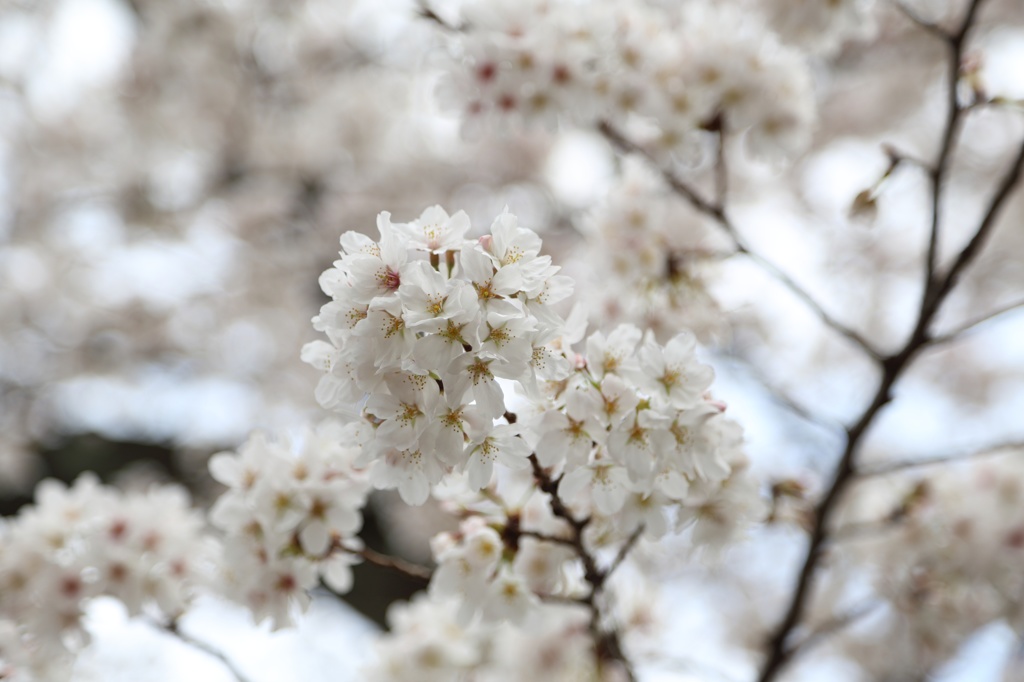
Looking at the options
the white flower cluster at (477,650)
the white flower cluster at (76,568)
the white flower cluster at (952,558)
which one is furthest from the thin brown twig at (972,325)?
the white flower cluster at (76,568)

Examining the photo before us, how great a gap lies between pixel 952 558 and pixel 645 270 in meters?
1.03

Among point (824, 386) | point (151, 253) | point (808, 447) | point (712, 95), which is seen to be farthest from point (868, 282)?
point (151, 253)

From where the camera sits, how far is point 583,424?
1.00 metres

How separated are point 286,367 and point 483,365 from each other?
4.90 m

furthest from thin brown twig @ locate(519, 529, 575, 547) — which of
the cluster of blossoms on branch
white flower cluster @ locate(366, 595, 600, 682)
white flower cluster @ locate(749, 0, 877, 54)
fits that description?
white flower cluster @ locate(749, 0, 877, 54)

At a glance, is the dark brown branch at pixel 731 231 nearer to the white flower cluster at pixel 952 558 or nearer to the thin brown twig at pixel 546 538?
the white flower cluster at pixel 952 558

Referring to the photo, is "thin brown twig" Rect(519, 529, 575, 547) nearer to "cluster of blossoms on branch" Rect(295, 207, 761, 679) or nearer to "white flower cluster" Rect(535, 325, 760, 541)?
"cluster of blossoms on branch" Rect(295, 207, 761, 679)

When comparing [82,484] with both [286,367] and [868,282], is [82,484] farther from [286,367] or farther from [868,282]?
[868,282]

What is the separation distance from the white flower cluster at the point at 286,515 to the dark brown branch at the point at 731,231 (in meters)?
A: 0.98

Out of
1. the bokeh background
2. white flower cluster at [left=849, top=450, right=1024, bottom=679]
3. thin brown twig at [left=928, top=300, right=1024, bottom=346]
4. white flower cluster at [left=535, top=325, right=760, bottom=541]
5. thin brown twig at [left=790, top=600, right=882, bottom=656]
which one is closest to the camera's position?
white flower cluster at [left=535, top=325, right=760, bottom=541]

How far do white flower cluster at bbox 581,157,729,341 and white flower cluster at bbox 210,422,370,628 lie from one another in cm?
86

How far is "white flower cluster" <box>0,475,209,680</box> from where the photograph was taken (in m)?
1.44

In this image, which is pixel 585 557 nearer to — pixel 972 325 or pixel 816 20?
pixel 972 325

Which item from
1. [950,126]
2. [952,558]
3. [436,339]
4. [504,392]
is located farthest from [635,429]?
[952,558]
